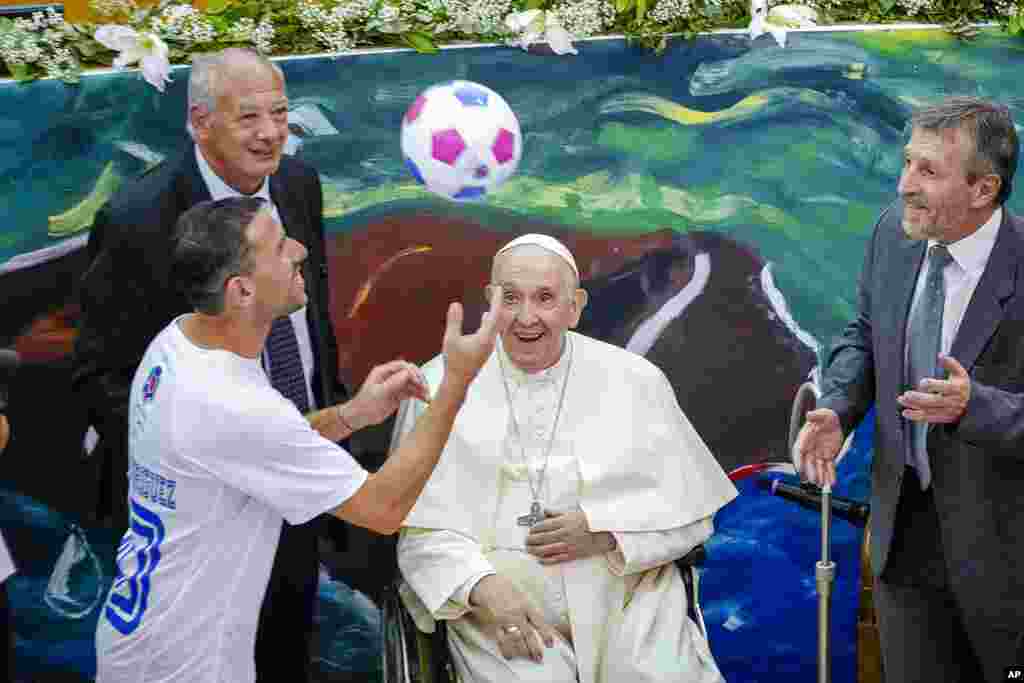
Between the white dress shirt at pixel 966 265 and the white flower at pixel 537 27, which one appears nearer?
the white dress shirt at pixel 966 265

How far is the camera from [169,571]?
383 cm

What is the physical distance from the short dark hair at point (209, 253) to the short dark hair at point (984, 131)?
2.29 m

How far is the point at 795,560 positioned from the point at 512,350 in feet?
5.88

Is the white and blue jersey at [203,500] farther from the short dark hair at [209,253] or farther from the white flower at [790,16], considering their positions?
the white flower at [790,16]

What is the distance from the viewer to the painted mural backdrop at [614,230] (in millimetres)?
5117

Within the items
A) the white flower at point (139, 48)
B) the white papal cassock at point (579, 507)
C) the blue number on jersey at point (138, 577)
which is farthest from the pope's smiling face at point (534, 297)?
the blue number on jersey at point (138, 577)

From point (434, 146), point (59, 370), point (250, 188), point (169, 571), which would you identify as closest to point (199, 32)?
point (250, 188)

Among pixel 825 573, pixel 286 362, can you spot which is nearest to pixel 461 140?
pixel 286 362

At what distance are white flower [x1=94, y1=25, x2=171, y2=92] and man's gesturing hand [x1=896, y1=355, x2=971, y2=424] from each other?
276 centimetres

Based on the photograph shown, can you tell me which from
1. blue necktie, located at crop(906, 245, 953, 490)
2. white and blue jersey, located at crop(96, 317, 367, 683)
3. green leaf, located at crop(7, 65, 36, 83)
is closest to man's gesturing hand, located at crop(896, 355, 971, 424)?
blue necktie, located at crop(906, 245, 953, 490)

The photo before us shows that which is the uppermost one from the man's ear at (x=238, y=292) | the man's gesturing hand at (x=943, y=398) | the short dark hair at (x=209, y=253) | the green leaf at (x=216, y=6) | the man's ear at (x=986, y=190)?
the green leaf at (x=216, y=6)

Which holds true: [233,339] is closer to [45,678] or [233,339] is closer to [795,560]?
[45,678]

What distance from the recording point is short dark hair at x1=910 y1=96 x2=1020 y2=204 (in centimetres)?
461

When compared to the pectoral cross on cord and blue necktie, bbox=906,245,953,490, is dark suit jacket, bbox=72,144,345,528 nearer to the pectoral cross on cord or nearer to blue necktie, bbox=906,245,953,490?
the pectoral cross on cord
